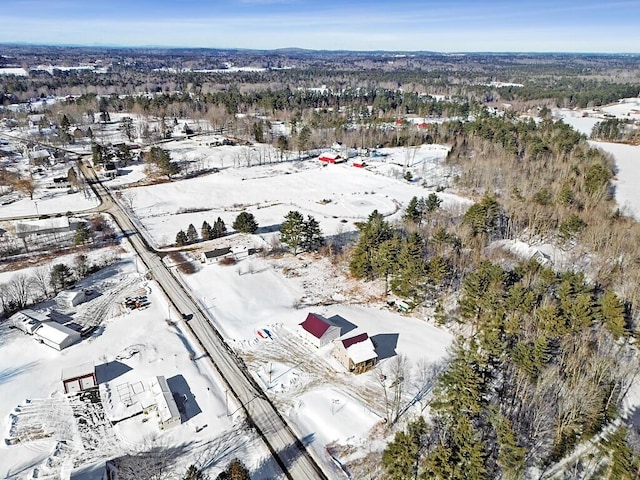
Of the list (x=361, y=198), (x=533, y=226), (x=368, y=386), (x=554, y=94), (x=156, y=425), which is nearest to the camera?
(x=156, y=425)

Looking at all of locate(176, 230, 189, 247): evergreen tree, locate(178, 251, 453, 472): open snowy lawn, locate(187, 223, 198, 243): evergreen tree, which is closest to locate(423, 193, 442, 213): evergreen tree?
locate(178, 251, 453, 472): open snowy lawn

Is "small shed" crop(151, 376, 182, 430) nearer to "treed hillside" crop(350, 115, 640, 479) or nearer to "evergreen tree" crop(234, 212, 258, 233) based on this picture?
"treed hillside" crop(350, 115, 640, 479)

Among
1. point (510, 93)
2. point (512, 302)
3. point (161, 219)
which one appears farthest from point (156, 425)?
point (510, 93)

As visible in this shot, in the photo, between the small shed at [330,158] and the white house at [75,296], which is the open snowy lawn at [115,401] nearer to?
the white house at [75,296]

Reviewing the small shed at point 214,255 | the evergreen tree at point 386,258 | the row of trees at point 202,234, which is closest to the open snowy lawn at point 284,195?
the row of trees at point 202,234

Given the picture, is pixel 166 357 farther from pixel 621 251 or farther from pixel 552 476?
pixel 621 251
